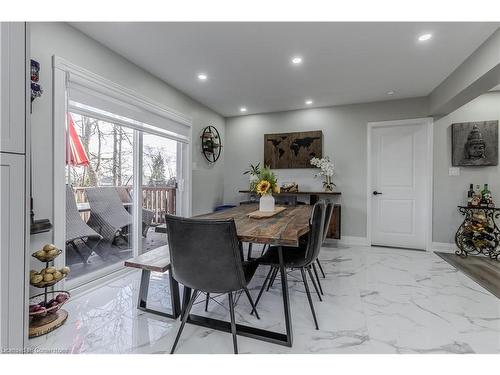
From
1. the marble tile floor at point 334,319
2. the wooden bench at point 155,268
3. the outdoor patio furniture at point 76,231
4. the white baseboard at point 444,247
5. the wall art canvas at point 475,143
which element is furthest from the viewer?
the white baseboard at point 444,247

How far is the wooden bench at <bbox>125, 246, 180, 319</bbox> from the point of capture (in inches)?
66.4

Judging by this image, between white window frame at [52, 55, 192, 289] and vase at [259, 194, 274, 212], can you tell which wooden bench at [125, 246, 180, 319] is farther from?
vase at [259, 194, 274, 212]

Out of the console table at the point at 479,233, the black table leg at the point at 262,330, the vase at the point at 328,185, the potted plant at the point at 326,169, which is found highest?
the potted plant at the point at 326,169

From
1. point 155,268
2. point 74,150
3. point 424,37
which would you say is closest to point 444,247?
point 424,37

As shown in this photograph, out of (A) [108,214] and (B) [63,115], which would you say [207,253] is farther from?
(A) [108,214]

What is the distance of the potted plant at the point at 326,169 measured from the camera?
414 cm

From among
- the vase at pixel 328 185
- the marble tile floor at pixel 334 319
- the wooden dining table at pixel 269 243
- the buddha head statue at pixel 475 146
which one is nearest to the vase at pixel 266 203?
the wooden dining table at pixel 269 243

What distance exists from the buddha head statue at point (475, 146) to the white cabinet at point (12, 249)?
16.3 ft

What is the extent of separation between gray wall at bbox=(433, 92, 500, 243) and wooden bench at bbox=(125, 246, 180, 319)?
3.97m

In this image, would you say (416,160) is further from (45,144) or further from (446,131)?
(45,144)

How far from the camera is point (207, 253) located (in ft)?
4.55

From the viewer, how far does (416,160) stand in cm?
390

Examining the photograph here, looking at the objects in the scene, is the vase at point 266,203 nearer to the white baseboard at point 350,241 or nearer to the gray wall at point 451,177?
the white baseboard at point 350,241

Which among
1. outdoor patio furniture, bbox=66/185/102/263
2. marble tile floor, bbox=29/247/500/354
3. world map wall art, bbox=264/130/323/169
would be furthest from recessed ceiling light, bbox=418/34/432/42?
outdoor patio furniture, bbox=66/185/102/263
